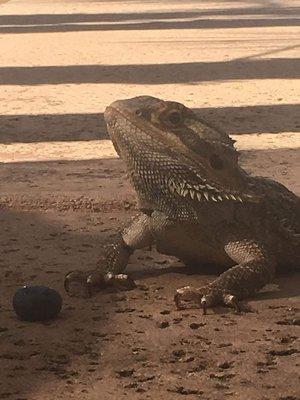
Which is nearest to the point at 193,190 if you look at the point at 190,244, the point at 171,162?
the point at 171,162

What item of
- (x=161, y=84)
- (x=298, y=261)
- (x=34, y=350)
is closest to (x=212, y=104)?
(x=161, y=84)

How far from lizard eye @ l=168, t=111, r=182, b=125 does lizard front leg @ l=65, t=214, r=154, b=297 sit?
1.72 feet

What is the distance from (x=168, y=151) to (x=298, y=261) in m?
0.95

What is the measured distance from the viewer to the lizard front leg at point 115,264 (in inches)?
244

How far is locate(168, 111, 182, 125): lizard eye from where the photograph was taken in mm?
6227

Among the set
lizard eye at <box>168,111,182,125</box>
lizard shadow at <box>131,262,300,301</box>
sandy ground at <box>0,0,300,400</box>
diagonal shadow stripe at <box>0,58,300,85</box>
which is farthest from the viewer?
diagonal shadow stripe at <box>0,58,300,85</box>

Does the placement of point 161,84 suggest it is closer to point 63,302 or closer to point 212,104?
point 212,104

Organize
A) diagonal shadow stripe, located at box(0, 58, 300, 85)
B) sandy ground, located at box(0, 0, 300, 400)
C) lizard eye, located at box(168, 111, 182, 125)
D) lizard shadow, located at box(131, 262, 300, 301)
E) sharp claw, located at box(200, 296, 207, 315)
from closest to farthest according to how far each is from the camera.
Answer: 1. sandy ground, located at box(0, 0, 300, 400)
2. sharp claw, located at box(200, 296, 207, 315)
3. lizard shadow, located at box(131, 262, 300, 301)
4. lizard eye, located at box(168, 111, 182, 125)
5. diagonal shadow stripe, located at box(0, 58, 300, 85)

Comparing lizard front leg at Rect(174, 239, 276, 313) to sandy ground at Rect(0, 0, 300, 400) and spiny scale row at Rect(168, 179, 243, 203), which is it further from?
spiny scale row at Rect(168, 179, 243, 203)

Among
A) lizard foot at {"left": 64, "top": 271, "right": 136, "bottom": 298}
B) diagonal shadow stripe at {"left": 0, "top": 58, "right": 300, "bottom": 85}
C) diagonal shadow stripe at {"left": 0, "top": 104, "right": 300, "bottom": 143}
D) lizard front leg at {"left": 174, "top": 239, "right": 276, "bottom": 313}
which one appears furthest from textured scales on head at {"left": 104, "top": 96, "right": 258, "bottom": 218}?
diagonal shadow stripe at {"left": 0, "top": 58, "right": 300, "bottom": 85}

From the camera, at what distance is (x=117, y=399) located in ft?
15.2

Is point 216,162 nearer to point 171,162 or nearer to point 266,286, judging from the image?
point 171,162

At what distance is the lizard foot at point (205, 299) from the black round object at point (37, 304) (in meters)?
0.58

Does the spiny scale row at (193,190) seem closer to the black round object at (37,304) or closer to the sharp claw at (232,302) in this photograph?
the sharp claw at (232,302)
